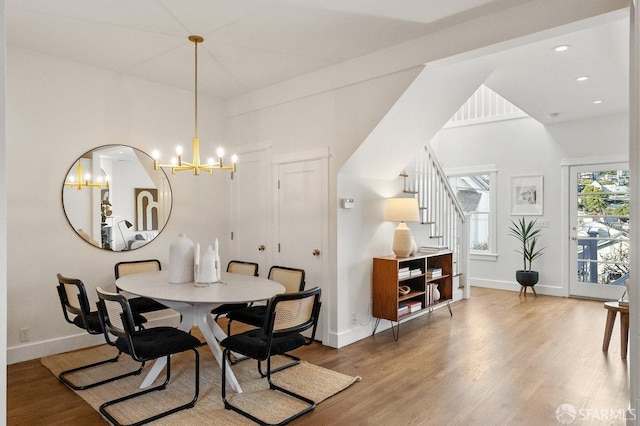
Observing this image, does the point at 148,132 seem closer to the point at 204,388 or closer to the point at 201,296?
the point at 201,296

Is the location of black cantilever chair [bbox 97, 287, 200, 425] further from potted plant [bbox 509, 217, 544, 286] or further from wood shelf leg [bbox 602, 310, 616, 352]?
Result: potted plant [bbox 509, 217, 544, 286]

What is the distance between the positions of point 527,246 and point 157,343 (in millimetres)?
6055

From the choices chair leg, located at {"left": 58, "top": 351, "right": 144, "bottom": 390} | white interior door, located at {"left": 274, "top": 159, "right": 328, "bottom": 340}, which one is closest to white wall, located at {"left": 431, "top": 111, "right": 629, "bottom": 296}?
white interior door, located at {"left": 274, "top": 159, "right": 328, "bottom": 340}

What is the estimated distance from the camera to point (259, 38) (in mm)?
3438

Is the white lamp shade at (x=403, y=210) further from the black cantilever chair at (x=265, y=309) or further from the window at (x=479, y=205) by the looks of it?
the window at (x=479, y=205)

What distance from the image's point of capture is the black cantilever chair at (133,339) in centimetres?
253

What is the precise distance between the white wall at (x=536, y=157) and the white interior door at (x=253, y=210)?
4.25 meters

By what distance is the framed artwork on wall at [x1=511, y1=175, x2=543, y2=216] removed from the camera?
6.72 meters

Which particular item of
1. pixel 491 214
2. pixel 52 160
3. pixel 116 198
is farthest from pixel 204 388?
pixel 491 214

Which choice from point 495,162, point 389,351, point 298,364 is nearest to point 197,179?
point 298,364

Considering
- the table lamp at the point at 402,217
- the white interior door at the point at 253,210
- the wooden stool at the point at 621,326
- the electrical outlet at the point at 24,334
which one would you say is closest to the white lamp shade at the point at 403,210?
the table lamp at the point at 402,217

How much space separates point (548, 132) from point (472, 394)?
5.14 m

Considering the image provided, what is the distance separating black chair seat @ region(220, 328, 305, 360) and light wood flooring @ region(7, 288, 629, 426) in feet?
1.45

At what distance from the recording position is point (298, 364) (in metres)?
3.51
